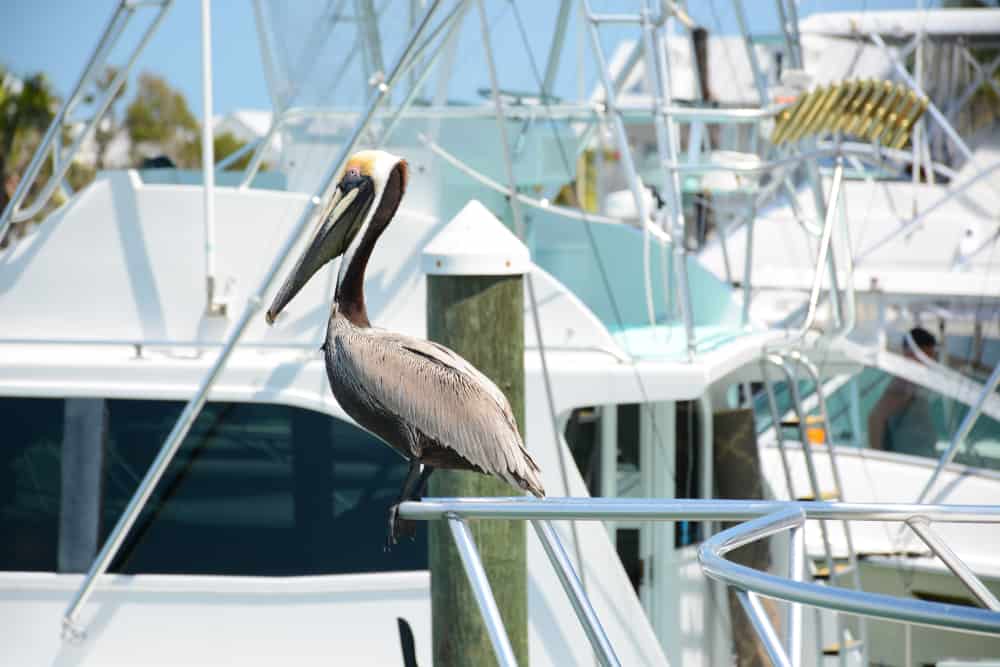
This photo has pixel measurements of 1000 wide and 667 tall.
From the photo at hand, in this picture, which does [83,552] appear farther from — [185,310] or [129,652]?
[185,310]

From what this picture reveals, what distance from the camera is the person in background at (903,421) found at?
32.7 feet

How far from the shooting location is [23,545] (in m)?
5.97

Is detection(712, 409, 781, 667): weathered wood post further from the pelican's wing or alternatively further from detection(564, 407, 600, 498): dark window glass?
the pelican's wing

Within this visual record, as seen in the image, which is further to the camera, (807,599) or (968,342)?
(968,342)

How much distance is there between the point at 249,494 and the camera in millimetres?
5867

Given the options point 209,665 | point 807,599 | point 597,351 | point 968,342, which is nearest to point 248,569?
point 209,665

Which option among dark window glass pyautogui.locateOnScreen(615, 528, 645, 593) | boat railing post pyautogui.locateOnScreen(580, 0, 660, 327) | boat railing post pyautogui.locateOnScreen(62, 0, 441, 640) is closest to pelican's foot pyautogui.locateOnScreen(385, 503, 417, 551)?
boat railing post pyautogui.locateOnScreen(62, 0, 441, 640)

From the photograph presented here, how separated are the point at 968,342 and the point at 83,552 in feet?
25.0

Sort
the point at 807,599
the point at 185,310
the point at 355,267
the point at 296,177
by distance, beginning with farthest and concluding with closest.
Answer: the point at 296,177, the point at 185,310, the point at 355,267, the point at 807,599

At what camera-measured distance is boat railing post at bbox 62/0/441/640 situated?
17.4 feet

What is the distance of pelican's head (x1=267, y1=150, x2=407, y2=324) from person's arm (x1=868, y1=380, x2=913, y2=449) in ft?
24.2

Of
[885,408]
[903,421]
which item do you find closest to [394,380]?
[903,421]

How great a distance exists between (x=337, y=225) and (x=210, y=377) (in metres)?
1.94

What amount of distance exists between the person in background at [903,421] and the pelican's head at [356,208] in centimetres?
711
